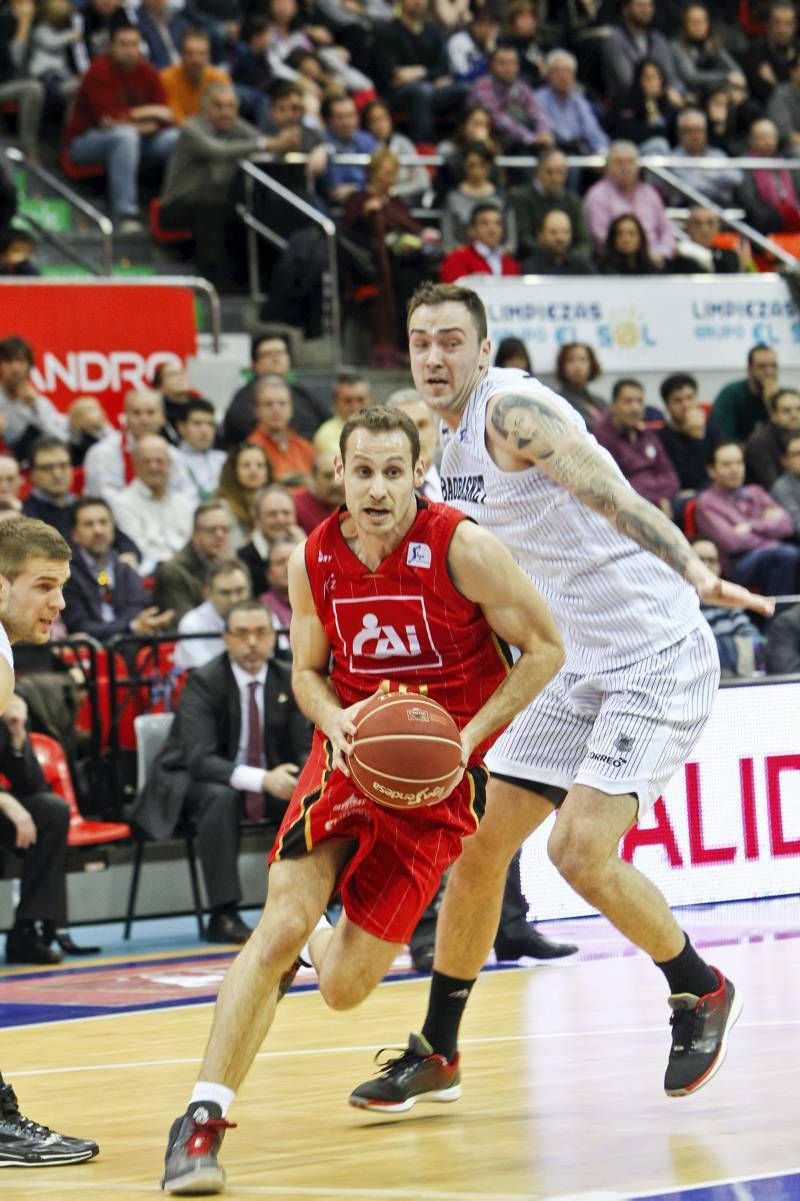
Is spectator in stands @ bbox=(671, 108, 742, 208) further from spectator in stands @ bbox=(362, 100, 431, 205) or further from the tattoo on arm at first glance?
the tattoo on arm

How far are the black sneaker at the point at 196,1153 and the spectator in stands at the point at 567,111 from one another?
14.1 m

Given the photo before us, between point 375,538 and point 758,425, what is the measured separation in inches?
399

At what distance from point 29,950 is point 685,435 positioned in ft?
22.4

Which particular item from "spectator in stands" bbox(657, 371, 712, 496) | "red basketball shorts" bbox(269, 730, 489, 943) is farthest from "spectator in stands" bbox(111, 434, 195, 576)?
"red basketball shorts" bbox(269, 730, 489, 943)

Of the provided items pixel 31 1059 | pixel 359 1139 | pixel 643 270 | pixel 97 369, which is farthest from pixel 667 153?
pixel 359 1139

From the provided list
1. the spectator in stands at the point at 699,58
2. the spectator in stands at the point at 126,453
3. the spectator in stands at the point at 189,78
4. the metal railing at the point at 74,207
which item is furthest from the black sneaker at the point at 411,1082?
the spectator in stands at the point at 699,58

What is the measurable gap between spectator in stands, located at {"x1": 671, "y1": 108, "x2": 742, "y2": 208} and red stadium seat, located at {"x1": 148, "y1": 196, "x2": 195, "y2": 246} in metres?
4.69

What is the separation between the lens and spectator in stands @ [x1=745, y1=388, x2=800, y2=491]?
14555mm

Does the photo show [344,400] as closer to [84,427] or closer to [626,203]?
[84,427]

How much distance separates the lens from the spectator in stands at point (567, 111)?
1809cm

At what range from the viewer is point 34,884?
9648 mm

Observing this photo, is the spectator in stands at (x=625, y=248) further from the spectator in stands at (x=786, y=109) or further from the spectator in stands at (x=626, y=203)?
the spectator in stands at (x=786, y=109)

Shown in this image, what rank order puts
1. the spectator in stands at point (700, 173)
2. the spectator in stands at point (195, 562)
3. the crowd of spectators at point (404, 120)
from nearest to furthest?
the spectator in stands at point (195, 562), the crowd of spectators at point (404, 120), the spectator in stands at point (700, 173)

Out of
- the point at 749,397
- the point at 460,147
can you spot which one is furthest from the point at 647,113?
the point at 749,397
